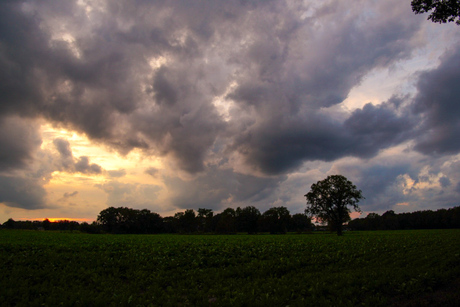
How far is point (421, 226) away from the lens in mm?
148875

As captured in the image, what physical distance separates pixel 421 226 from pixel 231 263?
177494mm

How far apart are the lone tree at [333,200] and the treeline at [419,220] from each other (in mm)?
109001

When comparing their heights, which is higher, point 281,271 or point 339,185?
point 339,185

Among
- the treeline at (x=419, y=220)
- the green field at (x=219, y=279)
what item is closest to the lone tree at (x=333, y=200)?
the green field at (x=219, y=279)

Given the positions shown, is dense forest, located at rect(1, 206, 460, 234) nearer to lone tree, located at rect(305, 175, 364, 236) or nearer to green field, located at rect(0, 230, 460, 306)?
lone tree, located at rect(305, 175, 364, 236)

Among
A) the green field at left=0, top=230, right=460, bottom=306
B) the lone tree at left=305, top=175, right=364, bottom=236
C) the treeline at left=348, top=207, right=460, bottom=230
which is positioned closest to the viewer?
the green field at left=0, top=230, right=460, bottom=306

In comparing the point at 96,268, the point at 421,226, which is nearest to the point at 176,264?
the point at 96,268

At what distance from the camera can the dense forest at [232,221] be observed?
445 feet

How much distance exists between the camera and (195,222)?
6447 inches

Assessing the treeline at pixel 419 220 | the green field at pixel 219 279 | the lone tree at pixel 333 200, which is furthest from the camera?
the treeline at pixel 419 220

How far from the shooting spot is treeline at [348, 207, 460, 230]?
444 feet

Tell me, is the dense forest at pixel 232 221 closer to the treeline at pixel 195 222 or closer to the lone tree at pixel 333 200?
the treeline at pixel 195 222

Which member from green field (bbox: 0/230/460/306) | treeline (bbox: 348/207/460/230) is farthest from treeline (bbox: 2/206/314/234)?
green field (bbox: 0/230/460/306)

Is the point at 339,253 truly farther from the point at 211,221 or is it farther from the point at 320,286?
the point at 211,221
